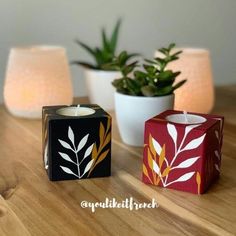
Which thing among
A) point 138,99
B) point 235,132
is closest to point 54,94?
point 138,99

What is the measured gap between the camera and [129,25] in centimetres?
127

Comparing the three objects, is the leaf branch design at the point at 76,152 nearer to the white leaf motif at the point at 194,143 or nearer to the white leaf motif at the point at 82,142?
the white leaf motif at the point at 82,142

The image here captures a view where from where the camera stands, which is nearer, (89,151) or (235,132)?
(89,151)

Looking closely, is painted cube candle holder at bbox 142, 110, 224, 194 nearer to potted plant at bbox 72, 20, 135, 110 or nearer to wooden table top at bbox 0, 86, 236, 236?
wooden table top at bbox 0, 86, 236, 236

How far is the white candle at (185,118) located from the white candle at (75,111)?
11cm

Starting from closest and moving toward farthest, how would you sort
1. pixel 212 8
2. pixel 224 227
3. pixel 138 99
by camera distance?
pixel 224 227 < pixel 138 99 < pixel 212 8

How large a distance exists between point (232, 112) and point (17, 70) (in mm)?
465

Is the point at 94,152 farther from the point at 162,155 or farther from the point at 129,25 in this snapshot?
the point at 129,25

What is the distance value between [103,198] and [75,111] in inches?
6.4

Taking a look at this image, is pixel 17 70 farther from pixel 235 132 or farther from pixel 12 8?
pixel 235 132

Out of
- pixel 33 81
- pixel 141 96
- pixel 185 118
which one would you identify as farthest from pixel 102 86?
pixel 185 118

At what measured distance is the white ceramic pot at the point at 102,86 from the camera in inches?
40.6

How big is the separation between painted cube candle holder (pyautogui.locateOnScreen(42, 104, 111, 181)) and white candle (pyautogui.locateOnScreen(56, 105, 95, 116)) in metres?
0.02

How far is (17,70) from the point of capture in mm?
962
